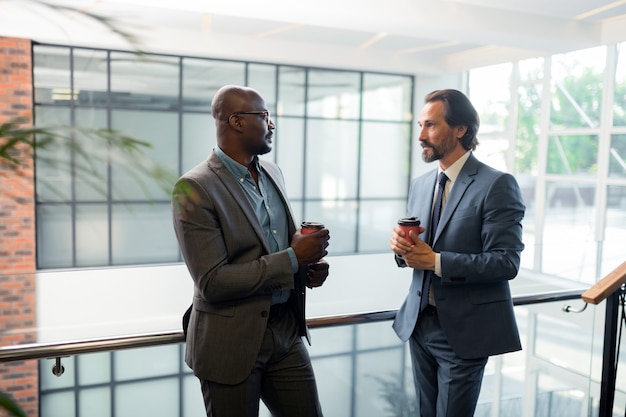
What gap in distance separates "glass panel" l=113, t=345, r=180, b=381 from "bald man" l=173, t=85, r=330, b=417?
69 cm

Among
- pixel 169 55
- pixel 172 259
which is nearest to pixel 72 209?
pixel 172 259

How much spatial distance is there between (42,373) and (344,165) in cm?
833

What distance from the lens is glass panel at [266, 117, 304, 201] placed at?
31.4ft

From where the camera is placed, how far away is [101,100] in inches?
330

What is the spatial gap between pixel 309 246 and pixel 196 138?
7821 millimetres

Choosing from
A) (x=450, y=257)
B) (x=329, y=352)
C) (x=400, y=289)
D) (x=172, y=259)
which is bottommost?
(x=172, y=259)

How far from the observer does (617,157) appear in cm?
798

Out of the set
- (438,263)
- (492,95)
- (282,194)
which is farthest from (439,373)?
(492,95)

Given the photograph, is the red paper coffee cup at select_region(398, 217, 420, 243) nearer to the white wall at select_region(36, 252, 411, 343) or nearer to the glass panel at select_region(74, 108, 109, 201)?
the white wall at select_region(36, 252, 411, 343)

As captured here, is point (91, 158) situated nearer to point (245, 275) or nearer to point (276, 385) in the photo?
point (245, 275)

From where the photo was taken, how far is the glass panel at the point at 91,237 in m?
8.26

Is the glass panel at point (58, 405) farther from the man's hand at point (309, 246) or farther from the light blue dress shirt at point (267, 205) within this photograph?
the man's hand at point (309, 246)

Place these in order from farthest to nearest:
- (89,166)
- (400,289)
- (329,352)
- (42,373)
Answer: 1. (329,352)
2. (400,289)
3. (42,373)
4. (89,166)

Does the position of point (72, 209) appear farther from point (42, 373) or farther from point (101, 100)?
point (42, 373)
